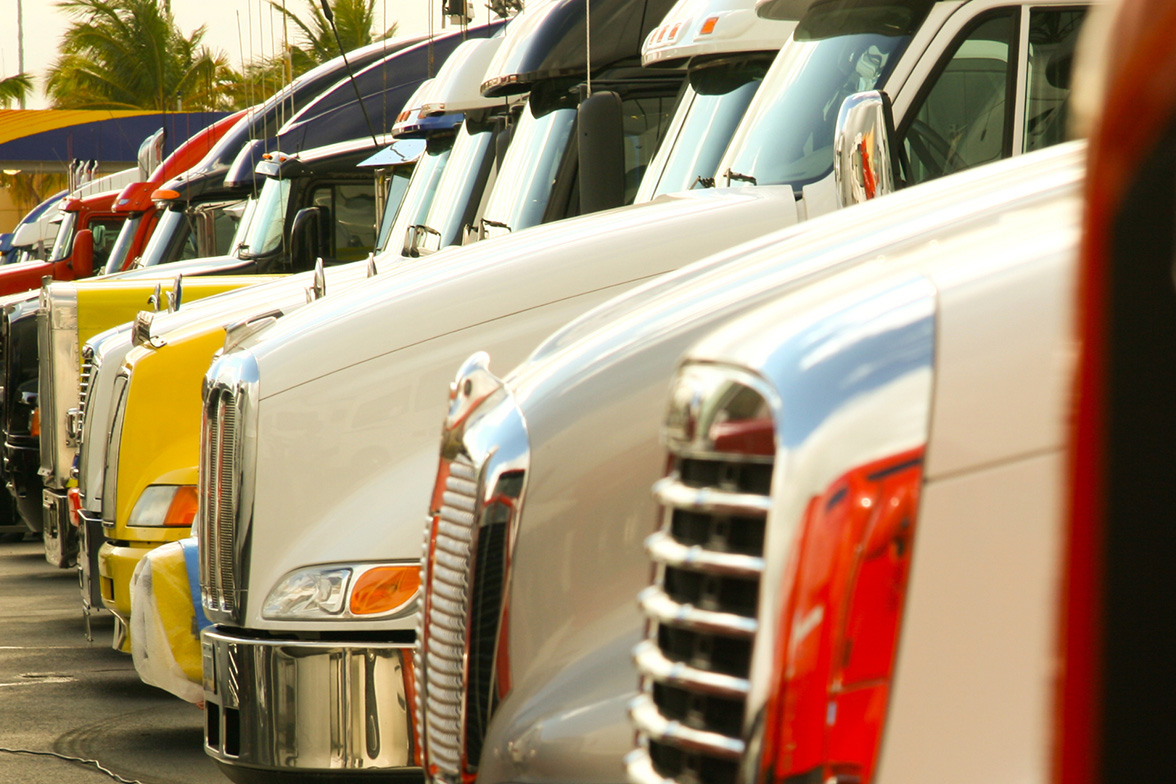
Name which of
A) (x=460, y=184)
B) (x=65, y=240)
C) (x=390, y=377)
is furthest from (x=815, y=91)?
(x=65, y=240)

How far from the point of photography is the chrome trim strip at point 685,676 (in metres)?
1.50

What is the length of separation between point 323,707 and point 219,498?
0.71 m

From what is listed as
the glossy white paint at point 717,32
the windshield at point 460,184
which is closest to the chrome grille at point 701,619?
the glossy white paint at point 717,32

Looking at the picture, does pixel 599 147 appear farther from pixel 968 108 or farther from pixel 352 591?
pixel 352 591

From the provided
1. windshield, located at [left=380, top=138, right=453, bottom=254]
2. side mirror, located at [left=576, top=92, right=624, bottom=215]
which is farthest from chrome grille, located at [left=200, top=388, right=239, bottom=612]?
windshield, located at [left=380, top=138, right=453, bottom=254]

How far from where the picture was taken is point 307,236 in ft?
35.9

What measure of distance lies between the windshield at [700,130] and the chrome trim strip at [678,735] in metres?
3.77

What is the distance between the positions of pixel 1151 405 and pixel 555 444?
1.55 meters

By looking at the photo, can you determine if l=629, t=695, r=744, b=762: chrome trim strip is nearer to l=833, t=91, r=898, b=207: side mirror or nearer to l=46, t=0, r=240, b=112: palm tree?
l=833, t=91, r=898, b=207: side mirror

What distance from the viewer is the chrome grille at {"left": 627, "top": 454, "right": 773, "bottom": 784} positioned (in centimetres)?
149

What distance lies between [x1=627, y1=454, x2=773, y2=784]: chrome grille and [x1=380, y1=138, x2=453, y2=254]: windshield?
6.84 meters

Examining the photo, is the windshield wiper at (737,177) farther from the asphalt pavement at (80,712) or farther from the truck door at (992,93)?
the asphalt pavement at (80,712)

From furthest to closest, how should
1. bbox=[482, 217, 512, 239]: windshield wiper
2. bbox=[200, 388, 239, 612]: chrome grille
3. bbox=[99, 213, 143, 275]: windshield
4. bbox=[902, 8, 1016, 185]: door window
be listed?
bbox=[99, 213, 143, 275]: windshield, bbox=[482, 217, 512, 239]: windshield wiper, bbox=[902, 8, 1016, 185]: door window, bbox=[200, 388, 239, 612]: chrome grille

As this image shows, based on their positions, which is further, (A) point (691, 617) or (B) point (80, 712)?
(B) point (80, 712)
